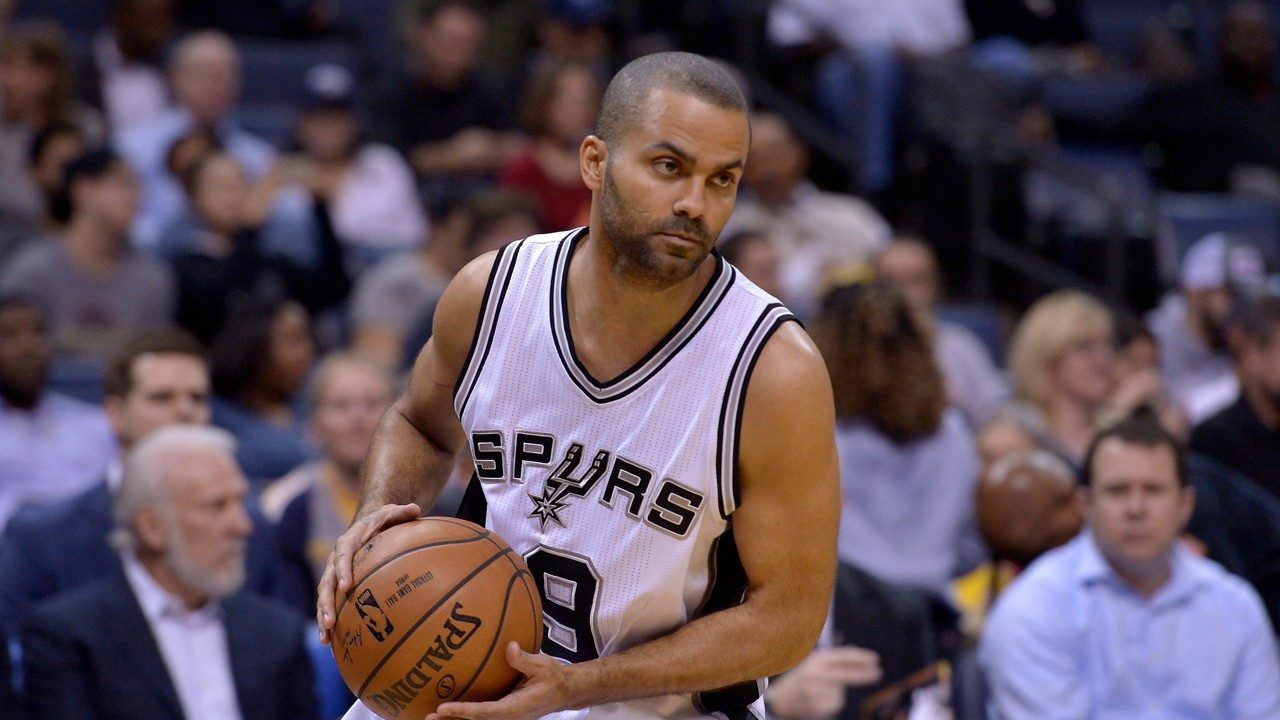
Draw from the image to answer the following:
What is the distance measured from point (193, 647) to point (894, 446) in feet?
8.50

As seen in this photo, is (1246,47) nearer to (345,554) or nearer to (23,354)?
(23,354)

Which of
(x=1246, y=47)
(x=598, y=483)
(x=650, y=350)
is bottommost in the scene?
Answer: (x=598, y=483)

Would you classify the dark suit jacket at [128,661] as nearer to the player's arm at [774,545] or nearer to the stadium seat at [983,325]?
the player's arm at [774,545]

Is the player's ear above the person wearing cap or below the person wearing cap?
above

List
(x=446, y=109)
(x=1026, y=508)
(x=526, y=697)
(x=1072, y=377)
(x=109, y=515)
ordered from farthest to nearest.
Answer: (x=446, y=109) < (x=1072, y=377) < (x=1026, y=508) < (x=109, y=515) < (x=526, y=697)

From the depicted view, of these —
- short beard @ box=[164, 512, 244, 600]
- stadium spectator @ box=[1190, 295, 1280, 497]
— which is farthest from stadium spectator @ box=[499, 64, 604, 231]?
short beard @ box=[164, 512, 244, 600]

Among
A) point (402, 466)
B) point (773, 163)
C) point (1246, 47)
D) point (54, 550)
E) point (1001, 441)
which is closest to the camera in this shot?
point (402, 466)

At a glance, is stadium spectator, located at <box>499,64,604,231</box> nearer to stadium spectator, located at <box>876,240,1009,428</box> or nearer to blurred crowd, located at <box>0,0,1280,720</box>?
blurred crowd, located at <box>0,0,1280,720</box>

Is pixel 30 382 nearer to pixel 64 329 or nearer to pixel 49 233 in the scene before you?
pixel 64 329

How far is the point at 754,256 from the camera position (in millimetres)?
7148

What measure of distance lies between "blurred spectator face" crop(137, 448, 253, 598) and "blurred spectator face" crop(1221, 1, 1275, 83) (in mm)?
8209

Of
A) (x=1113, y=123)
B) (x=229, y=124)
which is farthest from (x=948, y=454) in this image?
(x=1113, y=123)

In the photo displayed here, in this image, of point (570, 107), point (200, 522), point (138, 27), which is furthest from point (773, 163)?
point (200, 522)

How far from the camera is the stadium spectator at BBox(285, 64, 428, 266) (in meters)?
8.29
